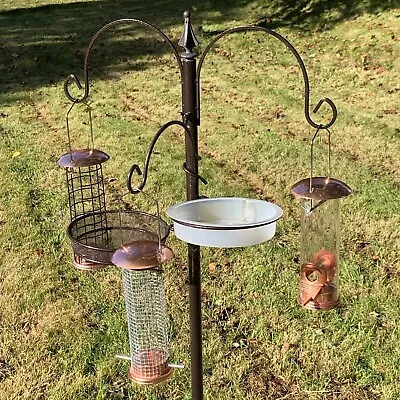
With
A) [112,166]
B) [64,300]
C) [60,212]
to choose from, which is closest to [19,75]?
[112,166]

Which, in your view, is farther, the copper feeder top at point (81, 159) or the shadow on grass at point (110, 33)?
the shadow on grass at point (110, 33)

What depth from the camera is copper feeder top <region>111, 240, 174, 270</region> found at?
2.03 metres

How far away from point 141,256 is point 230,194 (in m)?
3.66

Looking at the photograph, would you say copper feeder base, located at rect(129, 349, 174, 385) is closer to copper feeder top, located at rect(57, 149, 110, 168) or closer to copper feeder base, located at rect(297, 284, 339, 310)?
copper feeder base, located at rect(297, 284, 339, 310)

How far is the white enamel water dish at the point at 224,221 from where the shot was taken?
1.97 meters

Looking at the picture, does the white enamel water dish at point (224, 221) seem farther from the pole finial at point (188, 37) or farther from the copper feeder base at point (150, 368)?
the copper feeder base at point (150, 368)

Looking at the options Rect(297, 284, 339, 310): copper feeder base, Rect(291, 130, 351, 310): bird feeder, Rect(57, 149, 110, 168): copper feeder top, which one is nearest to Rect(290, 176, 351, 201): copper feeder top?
Rect(291, 130, 351, 310): bird feeder

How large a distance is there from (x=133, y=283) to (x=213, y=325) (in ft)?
3.63

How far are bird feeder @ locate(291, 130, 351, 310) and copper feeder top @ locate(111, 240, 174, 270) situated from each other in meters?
0.58

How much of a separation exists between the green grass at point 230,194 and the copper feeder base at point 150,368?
2.20 feet

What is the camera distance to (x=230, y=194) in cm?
567

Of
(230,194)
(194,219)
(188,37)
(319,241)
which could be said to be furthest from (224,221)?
(230,194)

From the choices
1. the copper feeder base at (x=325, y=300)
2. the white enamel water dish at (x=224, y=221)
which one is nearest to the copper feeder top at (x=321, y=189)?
the white enamel water dish at (x=224, y=221)

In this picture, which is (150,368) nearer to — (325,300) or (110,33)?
(325,300)
